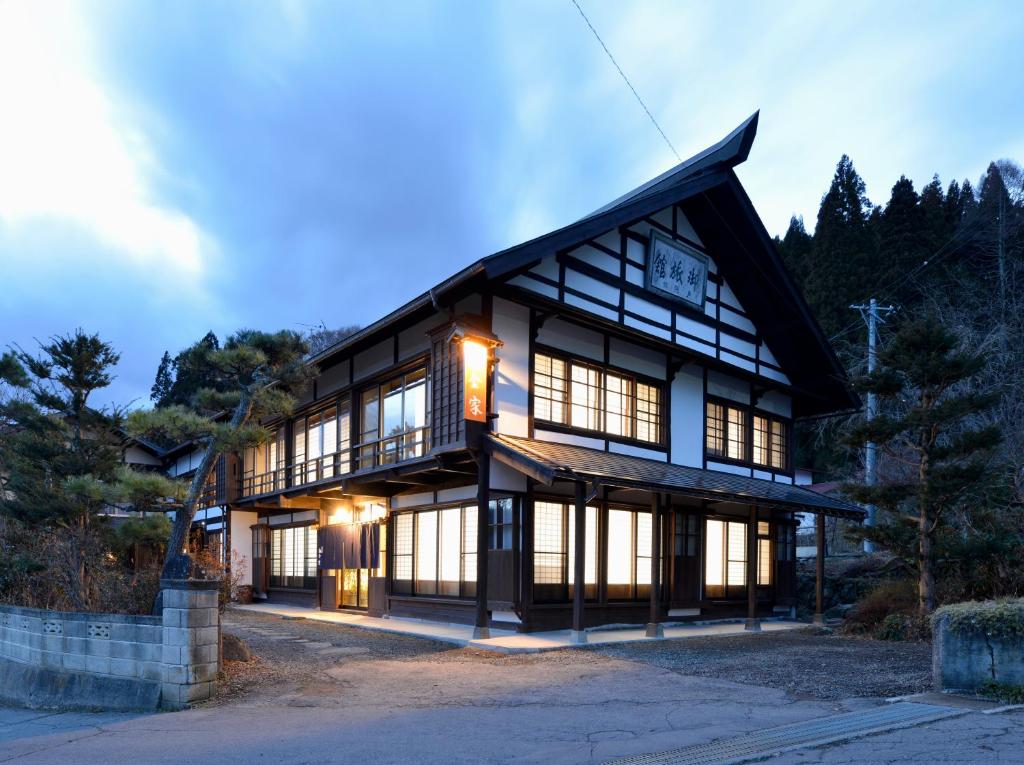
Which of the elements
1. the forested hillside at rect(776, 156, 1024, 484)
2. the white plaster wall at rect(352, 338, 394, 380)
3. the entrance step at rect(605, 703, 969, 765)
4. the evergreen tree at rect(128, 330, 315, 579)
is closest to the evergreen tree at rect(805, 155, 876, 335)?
the forested hillside at rect(776, 156, 1024, 484)

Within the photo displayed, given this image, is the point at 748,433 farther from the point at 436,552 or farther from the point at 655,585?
the point at 436,552

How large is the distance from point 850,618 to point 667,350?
655 cm

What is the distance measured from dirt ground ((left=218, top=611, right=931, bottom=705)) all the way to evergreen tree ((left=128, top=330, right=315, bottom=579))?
227cm

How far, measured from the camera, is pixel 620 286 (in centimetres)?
1659

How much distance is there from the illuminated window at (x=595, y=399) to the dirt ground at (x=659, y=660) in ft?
14.4

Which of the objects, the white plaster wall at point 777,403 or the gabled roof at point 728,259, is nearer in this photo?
the gabled roof at point 728,259

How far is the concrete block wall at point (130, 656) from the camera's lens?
8.94 m

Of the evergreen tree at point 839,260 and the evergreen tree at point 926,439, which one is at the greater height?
the evergreen tree at point 839,260

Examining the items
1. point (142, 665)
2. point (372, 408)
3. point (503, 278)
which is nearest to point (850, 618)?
point (503, 278)

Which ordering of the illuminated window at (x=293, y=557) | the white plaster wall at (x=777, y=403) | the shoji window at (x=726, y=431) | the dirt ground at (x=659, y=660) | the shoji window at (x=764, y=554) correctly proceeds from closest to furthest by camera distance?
the dirt ground at (x=659, y=660)
the shoji window at (x=726, y=431)
the shoji window at (x=764, y=554)
the white plaster wall at (x=777, y=403)
the illuminated window at (x=293, y=557)

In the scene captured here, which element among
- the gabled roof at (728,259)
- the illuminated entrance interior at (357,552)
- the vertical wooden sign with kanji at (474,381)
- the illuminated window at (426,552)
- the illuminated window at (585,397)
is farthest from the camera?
the illuminated entrance interior at (357,552)

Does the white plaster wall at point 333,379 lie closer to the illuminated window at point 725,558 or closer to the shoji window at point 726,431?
the shoji window at point 726,431

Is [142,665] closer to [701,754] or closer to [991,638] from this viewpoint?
[701,754]

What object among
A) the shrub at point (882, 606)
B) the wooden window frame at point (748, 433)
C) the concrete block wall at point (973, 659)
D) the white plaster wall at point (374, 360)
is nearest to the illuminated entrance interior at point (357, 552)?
the white plaster wall at point (374, 360)
